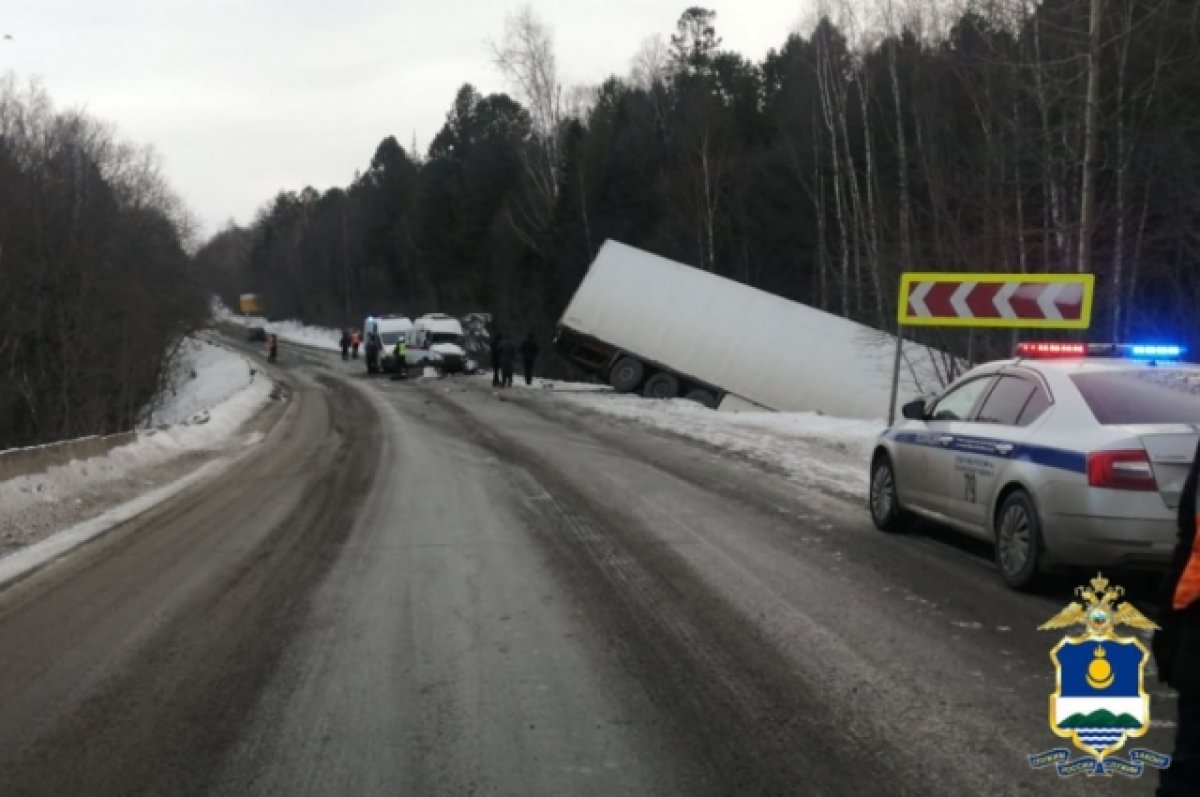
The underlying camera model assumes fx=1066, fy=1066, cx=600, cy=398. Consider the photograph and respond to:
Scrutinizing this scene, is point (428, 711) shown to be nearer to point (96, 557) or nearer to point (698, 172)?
point (96, 557)

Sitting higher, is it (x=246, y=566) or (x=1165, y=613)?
(x=1165, y=613)

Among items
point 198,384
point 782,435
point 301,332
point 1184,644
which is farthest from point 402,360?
point 301,332

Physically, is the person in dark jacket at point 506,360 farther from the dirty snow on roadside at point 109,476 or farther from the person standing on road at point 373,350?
the person standing on road at point 373,350

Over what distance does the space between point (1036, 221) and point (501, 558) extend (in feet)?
63.4

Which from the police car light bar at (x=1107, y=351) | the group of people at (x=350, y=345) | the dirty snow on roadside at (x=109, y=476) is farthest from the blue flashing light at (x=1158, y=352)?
the group of people at (x=350, y=345)

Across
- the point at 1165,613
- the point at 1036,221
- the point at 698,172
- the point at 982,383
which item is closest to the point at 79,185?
the point at 698,172

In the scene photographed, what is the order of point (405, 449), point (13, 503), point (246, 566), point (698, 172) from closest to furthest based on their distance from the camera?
point (246, 566) < point (13, 503) < point (405, 449) < point (698, 172)

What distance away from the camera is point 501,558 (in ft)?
27.7

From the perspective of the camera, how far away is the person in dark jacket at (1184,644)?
273cm

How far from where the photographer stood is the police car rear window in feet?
22.2

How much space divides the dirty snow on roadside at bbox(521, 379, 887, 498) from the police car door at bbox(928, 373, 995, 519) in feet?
9.96

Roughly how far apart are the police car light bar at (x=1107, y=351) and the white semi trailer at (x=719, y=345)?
15.9 metres

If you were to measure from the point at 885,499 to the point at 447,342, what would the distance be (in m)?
37.9

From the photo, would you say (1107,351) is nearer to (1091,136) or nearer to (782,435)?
(1091,136)
